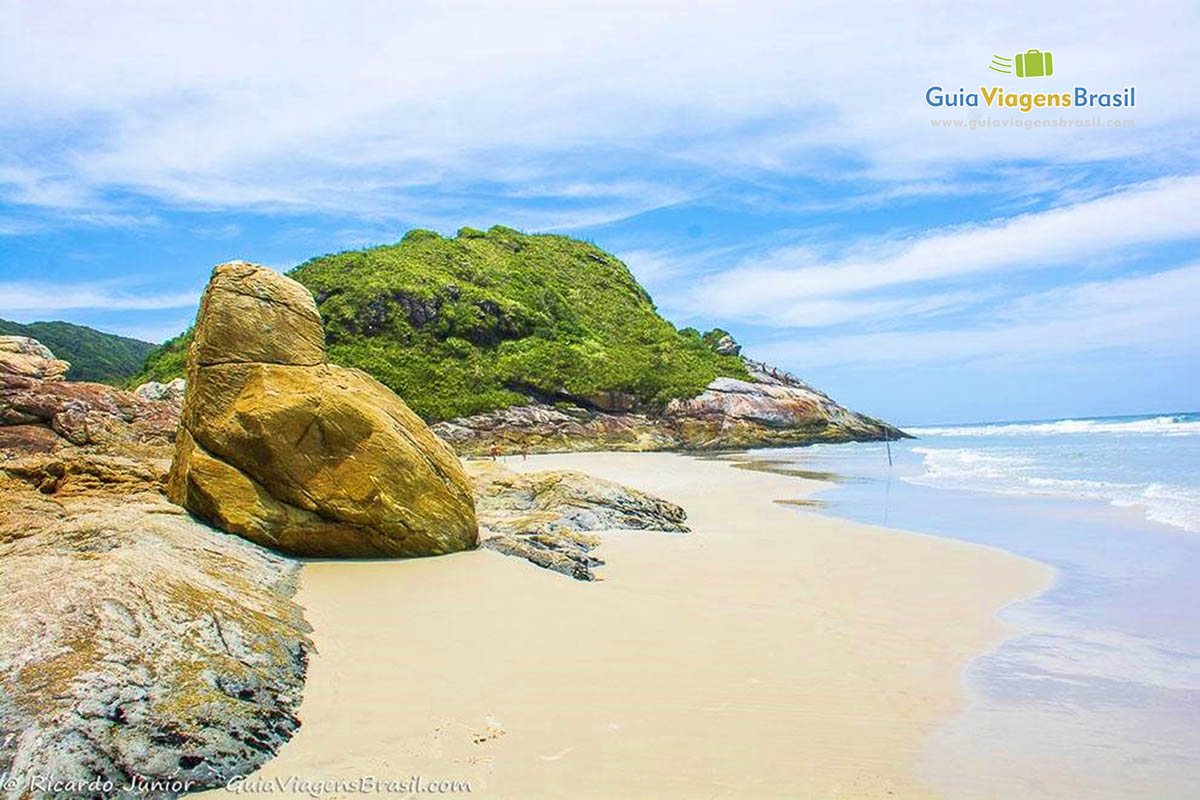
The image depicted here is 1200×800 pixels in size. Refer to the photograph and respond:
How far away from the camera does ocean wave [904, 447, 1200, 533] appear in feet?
46.4

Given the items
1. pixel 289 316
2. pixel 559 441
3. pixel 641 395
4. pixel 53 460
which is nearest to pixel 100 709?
pixel 289 316

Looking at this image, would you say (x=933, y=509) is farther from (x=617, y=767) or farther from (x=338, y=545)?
(x=617, y=767)

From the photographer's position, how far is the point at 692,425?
153ft

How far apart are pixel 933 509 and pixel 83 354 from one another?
7698 cm

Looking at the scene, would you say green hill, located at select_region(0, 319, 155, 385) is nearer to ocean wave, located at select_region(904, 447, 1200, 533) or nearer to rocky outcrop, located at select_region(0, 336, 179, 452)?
rocky outcrop, located at select_region(0, 336, 179, 452)

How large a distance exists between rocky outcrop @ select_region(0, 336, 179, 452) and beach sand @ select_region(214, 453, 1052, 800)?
625 cm

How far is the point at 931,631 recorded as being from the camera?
6898mm

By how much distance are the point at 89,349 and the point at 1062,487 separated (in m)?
81.0

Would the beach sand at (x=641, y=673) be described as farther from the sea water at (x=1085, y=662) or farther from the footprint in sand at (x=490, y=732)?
the sea water at (x=1085, y=662)

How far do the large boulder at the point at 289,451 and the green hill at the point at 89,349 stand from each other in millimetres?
54647

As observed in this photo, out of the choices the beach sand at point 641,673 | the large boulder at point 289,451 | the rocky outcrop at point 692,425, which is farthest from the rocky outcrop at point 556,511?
the rocky outcrop at point 692,425

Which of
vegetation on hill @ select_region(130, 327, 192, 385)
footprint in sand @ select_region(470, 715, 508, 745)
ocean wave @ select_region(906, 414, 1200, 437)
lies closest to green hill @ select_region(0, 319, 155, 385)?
vegetation on hill @ select_region(130, 327, 192, 385)

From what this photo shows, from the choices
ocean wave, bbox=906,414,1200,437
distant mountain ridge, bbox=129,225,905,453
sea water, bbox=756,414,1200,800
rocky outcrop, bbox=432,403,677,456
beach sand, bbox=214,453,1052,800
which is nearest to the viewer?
beach sand, bbox=214,453,1052,800

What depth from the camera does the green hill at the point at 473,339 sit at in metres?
45.6
